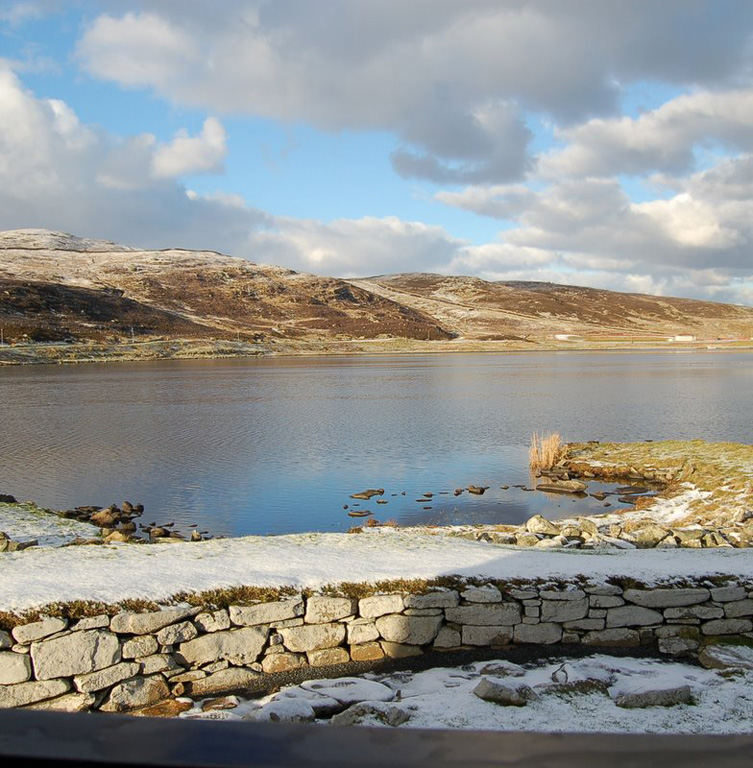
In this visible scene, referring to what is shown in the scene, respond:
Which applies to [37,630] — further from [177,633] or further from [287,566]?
[287,566]

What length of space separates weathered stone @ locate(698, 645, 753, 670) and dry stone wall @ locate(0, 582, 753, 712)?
0.24 meters

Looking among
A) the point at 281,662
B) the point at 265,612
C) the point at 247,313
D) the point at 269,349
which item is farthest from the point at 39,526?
the point at 247,313

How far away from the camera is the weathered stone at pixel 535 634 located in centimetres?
816

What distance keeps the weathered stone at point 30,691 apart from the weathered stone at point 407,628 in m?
3.38

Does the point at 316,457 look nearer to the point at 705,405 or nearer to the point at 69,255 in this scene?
the point at 705,405

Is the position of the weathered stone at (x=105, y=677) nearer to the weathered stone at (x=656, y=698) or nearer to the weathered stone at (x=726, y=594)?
the weathered stone at (x=656, y=698)

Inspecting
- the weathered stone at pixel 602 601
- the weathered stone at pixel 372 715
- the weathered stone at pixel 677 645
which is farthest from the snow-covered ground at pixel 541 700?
the weathered stone at pixel 602 601

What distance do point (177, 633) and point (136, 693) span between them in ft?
2.22

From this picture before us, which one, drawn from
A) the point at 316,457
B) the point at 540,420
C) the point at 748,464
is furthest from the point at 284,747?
the point at 540,420

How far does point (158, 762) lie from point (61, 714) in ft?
1.02

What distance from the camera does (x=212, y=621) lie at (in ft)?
24.8

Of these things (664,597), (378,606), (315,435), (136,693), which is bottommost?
(315,435)

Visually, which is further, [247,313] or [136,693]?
[247,313]

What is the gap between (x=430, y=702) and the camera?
6.67 metres
